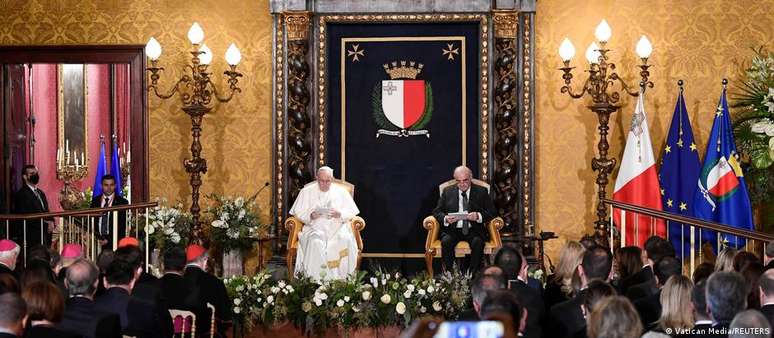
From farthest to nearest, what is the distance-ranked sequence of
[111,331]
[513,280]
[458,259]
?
[458,259]
[513,280]
[111,331]

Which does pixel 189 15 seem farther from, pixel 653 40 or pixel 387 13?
pixel 653 40

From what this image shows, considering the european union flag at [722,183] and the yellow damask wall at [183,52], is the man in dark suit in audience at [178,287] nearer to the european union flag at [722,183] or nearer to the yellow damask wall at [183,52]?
the yellow damask wall at [183,52]

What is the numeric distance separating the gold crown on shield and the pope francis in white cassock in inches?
58.3

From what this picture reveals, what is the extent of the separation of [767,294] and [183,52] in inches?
353

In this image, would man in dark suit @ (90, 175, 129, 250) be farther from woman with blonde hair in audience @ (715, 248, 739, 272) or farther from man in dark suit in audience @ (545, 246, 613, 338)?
woman with blonde hair in audience @ (715, 248, 739, 272)

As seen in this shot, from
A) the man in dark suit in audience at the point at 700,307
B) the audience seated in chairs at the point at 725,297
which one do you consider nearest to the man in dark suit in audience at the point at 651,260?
the man in dark suit in audience at the point at 700,307

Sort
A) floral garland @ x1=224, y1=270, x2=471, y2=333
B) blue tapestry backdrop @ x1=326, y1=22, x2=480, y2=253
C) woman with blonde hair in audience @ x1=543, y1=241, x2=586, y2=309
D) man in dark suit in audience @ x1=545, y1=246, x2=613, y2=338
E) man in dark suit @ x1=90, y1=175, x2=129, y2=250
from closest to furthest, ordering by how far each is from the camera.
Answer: man in dark suit in audience @ x1=545, y1=246, x2=613, y2=338 < woman with blonde hair in audience @ x1=543, y1=241, x2=586, y2=309 < floral garland @ x1=224, y1=270, x2=471, y2=333 < man in dark suit @ x1=90, y1=175, x2=129, y2=250 < blue tapestry backdrop @ x1=326, y1=22, x2=480, y2=253

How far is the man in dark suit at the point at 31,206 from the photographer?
1333cm

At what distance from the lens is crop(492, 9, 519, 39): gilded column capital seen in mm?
13227

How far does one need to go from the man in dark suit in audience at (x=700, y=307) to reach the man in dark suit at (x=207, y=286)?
354cm

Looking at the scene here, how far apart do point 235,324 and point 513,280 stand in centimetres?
282

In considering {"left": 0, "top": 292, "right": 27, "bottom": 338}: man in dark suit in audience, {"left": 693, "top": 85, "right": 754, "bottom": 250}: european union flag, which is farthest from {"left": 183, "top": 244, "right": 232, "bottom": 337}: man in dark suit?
{"left": 693, "top": 85, "right": 754, "bottom": 250}: european union flag

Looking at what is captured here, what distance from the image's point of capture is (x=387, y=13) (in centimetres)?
1342

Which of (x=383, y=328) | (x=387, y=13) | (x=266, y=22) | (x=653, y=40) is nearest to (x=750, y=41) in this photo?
(x=653, y=40)
